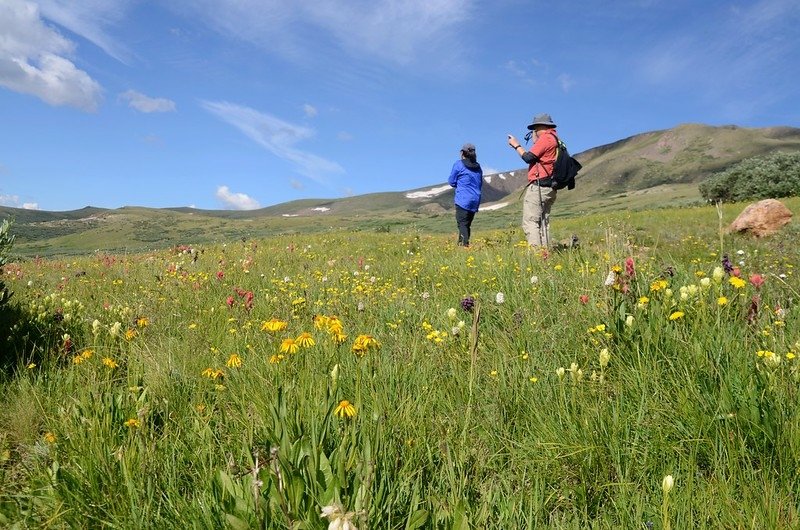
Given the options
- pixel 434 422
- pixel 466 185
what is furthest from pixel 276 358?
pixel 466 185

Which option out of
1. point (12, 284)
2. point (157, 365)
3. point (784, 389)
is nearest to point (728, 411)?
point (784, 389)

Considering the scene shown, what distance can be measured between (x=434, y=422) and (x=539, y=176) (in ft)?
25.3

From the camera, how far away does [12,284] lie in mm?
7918

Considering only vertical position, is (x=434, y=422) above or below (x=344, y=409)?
below

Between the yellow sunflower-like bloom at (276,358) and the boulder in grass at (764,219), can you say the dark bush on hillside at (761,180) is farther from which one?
the yellow sunflower-like bloom at (276,358)

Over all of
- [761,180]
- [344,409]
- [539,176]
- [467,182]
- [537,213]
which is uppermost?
[467,182]

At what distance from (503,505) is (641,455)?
78cm

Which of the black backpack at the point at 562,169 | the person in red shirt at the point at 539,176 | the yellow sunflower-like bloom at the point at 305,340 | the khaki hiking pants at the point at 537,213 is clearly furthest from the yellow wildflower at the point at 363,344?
the black backpack at the point at 562,169

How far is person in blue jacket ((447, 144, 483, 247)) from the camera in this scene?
1293cm

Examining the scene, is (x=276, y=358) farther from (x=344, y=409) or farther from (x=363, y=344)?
(x=344, y=409)

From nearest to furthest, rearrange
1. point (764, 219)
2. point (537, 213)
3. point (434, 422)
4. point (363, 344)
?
point (434, 422) → point (363, 344) → point (537, 213) → point (764, 219)

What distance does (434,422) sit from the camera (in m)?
2.52

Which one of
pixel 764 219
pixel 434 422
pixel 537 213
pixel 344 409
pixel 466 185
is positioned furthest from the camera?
pixel 764 219

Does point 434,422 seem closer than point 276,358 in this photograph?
Yes
